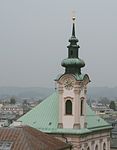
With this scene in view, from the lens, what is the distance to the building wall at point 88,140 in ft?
180

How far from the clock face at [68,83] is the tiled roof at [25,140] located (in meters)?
7.92

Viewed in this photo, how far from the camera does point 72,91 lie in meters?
Answer: 56.0

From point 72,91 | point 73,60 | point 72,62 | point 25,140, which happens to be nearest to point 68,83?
point 72,91

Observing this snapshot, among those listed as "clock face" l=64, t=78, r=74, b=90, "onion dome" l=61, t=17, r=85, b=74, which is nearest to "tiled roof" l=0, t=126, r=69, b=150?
"clock face" l=64, t=78, r=74, b=90

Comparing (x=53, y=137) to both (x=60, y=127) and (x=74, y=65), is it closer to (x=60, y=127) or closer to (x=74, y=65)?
(x=60, y=127)

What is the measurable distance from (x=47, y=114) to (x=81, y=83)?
5.36 metres

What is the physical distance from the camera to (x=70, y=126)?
56.1 meters

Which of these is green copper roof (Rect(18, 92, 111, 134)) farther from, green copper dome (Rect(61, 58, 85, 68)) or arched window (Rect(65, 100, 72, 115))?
green copper dome (Rect(61, 58, 85, 68))

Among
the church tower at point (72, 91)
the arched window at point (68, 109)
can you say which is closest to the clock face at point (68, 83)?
the church tower at point (72, 91)

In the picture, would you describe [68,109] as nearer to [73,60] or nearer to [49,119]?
[49,119]

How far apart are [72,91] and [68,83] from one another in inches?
36.6

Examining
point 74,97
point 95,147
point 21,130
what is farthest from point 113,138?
point 21,130

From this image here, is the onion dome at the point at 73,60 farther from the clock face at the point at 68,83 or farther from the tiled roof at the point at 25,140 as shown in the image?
the tiled roof at the point at 25,140

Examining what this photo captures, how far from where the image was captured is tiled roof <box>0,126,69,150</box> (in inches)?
1769
